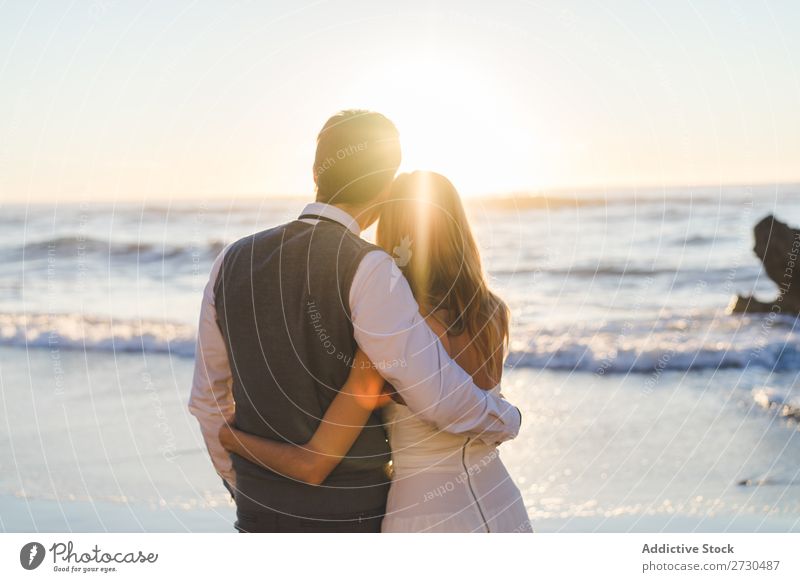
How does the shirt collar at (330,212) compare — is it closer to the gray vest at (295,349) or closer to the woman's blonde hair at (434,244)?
the gray vest at (295,349)

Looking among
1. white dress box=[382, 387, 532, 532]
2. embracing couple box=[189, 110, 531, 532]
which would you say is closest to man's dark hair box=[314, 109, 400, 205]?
embracing couple box=[189, 110, 531, 532]

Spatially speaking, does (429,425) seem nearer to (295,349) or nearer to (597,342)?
(295,349)

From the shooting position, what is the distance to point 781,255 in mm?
13172

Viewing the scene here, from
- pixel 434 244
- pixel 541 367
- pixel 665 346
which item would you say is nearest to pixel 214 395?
pixel 434 244

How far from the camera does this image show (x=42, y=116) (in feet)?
21.9

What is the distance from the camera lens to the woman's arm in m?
3.27

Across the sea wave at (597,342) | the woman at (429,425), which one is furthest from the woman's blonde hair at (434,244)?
the sea wave at (597,342)

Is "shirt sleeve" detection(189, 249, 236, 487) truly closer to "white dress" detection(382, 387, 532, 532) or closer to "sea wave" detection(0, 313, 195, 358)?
"white dress" detection(382, 387, 532, 532)

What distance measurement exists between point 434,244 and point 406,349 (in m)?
0.66

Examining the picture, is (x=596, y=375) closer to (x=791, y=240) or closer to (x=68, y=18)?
(x=791, y=240)

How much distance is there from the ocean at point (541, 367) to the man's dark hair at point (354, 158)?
377 cm

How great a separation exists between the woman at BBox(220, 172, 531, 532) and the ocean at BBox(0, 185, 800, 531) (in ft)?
9.84

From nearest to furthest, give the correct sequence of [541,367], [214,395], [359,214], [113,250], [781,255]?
[359,214] < [214,395] < [541,367] < [781,255] < [113,250]

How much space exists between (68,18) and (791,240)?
1019 centimetres
